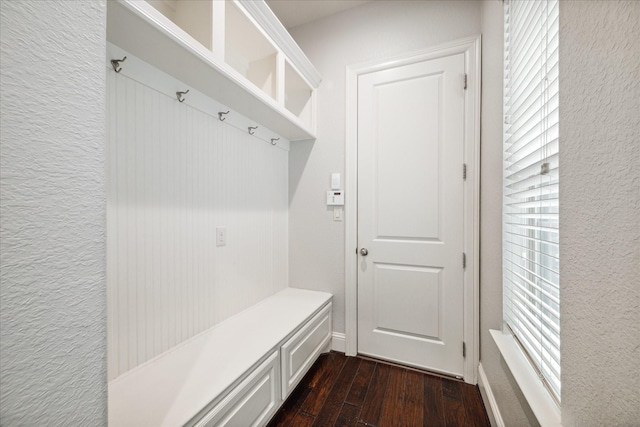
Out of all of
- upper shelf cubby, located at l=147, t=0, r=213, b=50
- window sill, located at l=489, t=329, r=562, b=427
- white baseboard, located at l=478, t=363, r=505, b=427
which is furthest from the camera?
white baseboard, located at l=478, t=363, r=505, b=427

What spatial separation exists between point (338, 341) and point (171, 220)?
1.59 meters

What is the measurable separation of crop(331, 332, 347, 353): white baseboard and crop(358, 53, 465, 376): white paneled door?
148mm

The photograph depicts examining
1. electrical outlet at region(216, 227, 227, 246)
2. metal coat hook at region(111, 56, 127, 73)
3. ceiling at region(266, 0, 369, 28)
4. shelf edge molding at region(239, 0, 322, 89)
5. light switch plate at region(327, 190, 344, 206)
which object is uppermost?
ceiling at region(266, 0, 369, 28)

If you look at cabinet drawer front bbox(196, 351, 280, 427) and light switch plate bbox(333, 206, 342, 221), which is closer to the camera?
cabinet drawer front bbox(196, 351, 280, 427)

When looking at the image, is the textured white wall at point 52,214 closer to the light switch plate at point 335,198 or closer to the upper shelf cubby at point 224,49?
the upper shelf cubby at point 224,49

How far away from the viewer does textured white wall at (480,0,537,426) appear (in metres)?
1.38

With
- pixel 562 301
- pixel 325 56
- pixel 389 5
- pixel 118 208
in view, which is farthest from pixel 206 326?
pixel 389 5

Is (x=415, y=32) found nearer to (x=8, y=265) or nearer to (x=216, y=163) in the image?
(x=216, y=163)

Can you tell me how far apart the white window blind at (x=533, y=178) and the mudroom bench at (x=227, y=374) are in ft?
3.75

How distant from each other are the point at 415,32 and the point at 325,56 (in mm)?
718

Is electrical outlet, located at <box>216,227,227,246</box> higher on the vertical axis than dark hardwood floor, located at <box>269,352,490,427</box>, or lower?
higher

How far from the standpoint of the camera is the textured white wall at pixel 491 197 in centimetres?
138

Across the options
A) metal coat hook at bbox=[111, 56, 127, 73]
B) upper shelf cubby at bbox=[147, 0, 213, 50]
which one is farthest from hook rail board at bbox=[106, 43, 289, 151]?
upper shelf cubby at bbox=[147, 0, 213, 50]

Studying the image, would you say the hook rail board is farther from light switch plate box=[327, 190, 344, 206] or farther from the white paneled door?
the white paneled door
